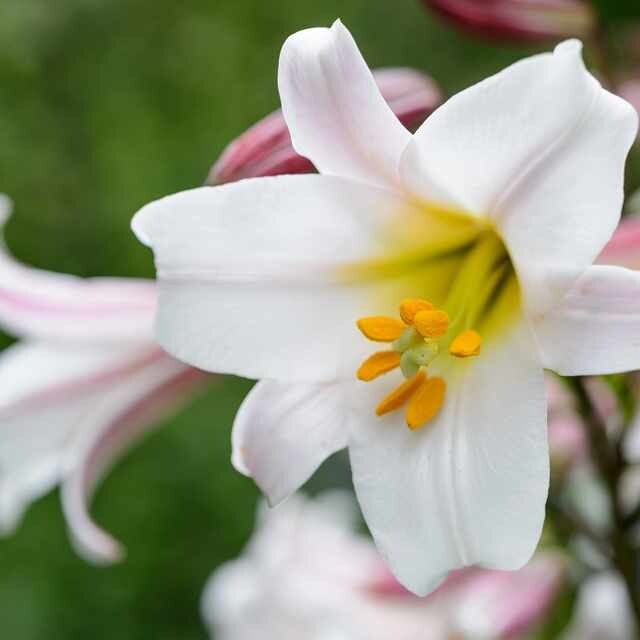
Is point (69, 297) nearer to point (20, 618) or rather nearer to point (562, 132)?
point (562, 132)

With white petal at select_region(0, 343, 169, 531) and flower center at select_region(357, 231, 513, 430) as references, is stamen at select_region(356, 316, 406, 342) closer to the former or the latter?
flower center at select_region(357, 231, 513, 430)

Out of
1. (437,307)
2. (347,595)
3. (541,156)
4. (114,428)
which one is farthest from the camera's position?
(347,595)

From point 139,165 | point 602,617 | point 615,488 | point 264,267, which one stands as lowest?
point 139,165

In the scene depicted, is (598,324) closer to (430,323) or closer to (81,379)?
(430,323)

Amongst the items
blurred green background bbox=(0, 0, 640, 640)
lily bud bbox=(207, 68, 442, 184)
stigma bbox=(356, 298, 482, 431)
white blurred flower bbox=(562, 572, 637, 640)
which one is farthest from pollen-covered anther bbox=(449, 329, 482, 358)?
blurred green background bbox=(0, 0, 640, 640)

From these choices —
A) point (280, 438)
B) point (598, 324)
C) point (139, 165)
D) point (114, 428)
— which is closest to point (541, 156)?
point (598, 324)

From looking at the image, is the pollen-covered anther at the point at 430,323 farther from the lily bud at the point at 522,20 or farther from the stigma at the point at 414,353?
the lily bud at the point at 522,20
